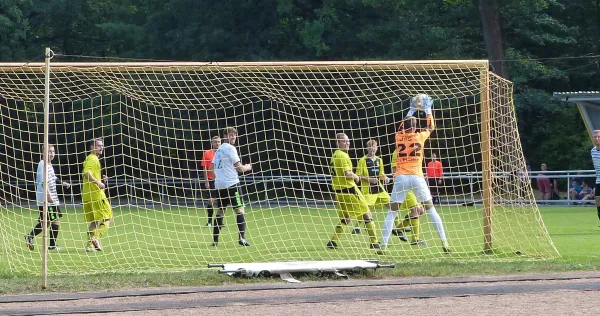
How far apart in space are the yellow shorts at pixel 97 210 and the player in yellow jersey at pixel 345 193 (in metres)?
3.16

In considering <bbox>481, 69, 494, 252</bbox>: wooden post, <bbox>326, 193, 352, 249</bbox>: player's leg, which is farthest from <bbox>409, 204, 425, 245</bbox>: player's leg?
<bbox>481, 69, 494, 252</bbox>: wooden post

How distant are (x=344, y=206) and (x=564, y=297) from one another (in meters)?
5.30

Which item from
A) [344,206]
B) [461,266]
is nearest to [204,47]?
[344,206]

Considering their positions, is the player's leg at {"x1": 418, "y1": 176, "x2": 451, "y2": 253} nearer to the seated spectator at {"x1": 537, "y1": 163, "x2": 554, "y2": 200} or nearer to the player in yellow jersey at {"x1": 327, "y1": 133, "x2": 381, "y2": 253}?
the player in yellow jersey at {"x1": 327, "y1": 133, "x2": 381, "y2": 253}

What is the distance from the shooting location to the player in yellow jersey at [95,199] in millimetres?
15141

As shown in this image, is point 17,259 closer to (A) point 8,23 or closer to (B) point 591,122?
(B) point 591,122

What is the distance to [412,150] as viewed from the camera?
13914 mm

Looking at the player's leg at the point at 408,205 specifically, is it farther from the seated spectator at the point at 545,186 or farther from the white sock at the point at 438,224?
the seated spectator at the point at 545,186

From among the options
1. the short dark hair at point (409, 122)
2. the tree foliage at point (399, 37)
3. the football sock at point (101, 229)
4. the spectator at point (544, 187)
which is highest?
the tree foliage at point (399, 37)

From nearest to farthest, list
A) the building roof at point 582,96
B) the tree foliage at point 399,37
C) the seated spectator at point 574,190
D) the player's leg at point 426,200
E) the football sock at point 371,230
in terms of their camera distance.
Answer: the player's leg at point 426,200
the football sock at point 371,230
the building roof at point 582,96
the seated spectator at point 574,190
the tree foliage at point 399,37

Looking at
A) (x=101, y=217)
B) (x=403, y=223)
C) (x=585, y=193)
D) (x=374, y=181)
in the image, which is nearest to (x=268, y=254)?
(x=403, y=223)

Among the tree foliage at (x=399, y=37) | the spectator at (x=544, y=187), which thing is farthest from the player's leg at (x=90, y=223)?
the tree foliage at (x=399, y=37)

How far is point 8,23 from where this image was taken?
138 ft

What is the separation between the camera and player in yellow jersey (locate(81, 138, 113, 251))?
15.1 m
